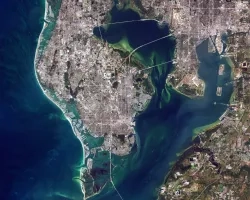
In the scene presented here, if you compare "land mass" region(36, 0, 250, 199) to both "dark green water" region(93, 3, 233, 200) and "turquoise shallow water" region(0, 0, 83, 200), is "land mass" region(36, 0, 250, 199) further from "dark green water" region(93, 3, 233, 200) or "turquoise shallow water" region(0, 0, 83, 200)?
"turquoise shallow water" region(0, 0, 83, 200)

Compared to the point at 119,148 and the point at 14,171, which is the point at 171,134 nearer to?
the point at 119,148

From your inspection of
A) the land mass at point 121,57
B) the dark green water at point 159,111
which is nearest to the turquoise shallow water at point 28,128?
the land mass at point 121,57

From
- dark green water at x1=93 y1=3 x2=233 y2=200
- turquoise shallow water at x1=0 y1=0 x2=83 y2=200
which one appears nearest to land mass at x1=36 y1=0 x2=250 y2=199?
dark green water at x1=93 y1=3 x2=233 y2=200

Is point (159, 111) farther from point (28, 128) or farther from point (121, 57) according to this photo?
point (28, 128)

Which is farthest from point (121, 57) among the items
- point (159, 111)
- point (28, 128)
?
point (28, 128)

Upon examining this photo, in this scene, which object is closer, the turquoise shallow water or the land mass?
the land mass

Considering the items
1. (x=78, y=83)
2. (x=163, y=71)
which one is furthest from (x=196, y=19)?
(x=78, y=83)
